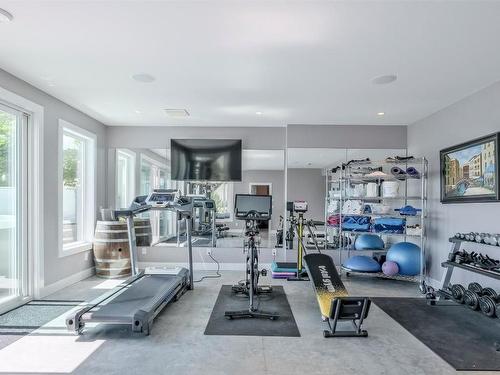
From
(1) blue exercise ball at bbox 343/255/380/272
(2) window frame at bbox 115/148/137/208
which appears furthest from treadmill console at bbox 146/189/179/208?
(1) blue exercise ball at bbox 343/255/380/272

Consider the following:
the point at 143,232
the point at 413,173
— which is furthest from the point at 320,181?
the point at 143,232

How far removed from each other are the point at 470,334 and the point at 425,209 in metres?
2.27

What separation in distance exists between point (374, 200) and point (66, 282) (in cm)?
495

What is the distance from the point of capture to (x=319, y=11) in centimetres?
240

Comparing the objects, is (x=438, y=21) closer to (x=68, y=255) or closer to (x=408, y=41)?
(x=408, y=41)

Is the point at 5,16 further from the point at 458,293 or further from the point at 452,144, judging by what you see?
the point at 452,144

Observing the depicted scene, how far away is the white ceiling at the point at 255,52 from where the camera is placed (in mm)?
2420

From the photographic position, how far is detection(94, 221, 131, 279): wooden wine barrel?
5.35m

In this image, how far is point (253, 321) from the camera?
11.7 feet

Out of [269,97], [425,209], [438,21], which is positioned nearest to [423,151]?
[425,209]

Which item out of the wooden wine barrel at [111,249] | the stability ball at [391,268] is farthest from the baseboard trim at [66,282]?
the stability ball at [391,268]

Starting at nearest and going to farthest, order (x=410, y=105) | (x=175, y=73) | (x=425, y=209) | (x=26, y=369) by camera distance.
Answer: (x=26, y=369) < (x=175, y=73) < (x=410, y=105) < (x=425, y=209)

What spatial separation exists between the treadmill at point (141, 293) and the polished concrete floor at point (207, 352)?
155 mm

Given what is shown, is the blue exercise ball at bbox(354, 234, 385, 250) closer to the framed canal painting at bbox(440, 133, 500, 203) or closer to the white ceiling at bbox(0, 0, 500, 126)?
the framed canal painting at bbox(440, 133, 500, 203)
